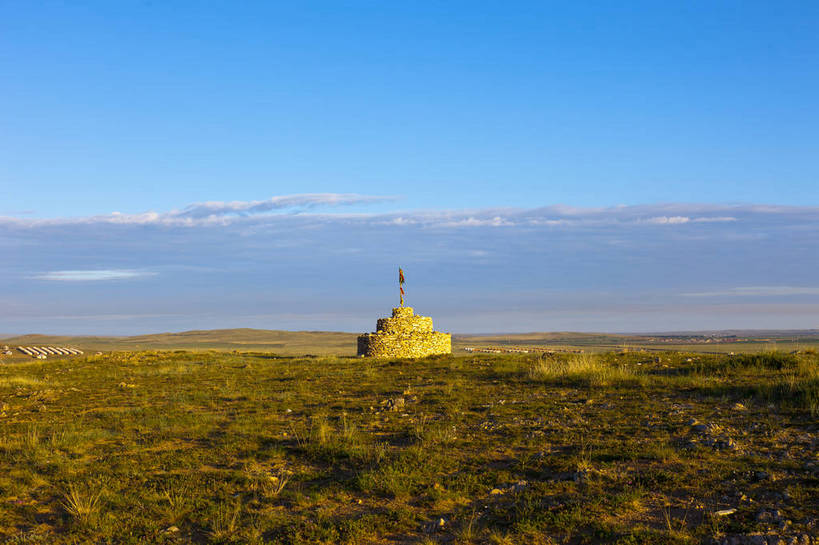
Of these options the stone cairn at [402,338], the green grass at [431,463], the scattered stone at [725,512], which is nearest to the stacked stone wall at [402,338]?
the stone cairn at [402,338]

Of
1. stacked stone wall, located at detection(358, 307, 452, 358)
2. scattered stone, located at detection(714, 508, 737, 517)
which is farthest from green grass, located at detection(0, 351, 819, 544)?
stacked stone wall, located at detection(358, 307, 452, 358)

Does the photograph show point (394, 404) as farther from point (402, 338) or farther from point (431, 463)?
point (402, 338)

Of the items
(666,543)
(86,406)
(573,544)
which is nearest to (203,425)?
(86,406)

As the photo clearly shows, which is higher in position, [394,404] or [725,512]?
[725,512]

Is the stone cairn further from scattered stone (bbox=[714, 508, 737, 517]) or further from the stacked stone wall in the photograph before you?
scattered stone (bbox=[714, 508, 737, 517])

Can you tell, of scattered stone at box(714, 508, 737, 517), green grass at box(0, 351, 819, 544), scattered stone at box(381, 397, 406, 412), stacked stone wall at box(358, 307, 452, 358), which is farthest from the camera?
stacked stone wall at box(358, 307, 452, 358)

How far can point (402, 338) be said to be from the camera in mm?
33531

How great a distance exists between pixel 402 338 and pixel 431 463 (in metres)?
24.3

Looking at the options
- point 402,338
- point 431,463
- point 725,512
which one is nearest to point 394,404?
point 431,463

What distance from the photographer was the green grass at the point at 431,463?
7176 millimetres

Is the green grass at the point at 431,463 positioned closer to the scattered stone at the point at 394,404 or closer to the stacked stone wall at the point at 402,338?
the scattered stone at the point at 394,404

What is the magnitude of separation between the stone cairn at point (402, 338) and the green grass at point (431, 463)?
15.8 metres

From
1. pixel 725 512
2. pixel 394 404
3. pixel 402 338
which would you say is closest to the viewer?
pixel 725 512

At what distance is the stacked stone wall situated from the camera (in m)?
33.3
